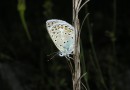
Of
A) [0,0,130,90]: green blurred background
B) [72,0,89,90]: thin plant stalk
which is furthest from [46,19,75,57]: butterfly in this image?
[0,0,130,90]: green blurred background

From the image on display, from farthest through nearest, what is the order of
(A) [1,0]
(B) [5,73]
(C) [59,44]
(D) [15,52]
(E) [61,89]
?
(A) [1,0]
(D) [15,52]
(B) [5,73]
(E) [61,89]
(C) [59,44]

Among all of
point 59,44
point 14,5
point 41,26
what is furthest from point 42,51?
point 59,44

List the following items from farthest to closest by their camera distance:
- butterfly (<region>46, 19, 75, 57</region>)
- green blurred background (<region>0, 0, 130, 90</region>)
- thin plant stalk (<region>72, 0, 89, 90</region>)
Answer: green blurred background (<region>0, 0, 130, 90</region>) < butterfly (<region>46, 19, 75, 57</region>) < thin plant stalk (<region>72, 0, 89, 90</region>)

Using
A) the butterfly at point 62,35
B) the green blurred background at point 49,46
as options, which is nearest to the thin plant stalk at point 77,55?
the butterfly at point 62,35

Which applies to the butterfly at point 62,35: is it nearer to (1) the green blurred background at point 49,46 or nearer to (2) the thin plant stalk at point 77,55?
(2) the thin plant stalk at point 77,55

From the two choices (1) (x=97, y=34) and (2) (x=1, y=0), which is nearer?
(1) (x=97, y=34)

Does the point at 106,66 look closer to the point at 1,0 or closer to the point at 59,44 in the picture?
the point at 1,0

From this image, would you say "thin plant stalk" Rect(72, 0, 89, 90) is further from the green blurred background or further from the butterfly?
the green blurred background
